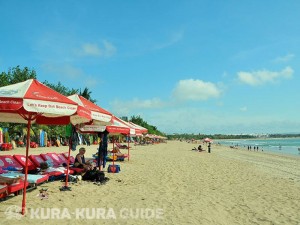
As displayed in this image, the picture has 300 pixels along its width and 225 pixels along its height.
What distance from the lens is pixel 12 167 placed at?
399 inches

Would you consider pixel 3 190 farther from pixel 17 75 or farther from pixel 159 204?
pixel 17 75

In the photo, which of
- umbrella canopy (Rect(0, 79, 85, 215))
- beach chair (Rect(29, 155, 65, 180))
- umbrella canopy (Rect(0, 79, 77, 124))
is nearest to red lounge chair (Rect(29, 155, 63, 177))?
beach chair (Rect(29, 155, 65, 180))

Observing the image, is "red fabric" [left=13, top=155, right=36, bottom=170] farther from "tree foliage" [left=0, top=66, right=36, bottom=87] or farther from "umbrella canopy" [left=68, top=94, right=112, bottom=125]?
"tree foliage" [left=0, top=66, right=36, bottom=87]

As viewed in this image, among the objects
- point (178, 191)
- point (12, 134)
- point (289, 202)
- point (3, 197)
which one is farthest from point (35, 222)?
point (12, 134)

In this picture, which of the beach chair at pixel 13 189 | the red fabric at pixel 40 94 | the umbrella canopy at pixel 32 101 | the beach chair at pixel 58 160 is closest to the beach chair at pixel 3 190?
the beach chair at pixel 13 189

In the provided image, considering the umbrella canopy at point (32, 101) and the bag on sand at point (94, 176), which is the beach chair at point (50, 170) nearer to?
the bag on sand at point (94, 176)

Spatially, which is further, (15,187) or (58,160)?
(58,160)

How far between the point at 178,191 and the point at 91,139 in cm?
4791

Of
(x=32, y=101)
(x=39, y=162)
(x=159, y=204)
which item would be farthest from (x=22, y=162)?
(x=32, y=101)

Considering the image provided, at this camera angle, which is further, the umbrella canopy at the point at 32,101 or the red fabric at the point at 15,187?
the red fabric at the point at 15,187

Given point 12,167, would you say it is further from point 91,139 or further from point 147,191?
point 91,139

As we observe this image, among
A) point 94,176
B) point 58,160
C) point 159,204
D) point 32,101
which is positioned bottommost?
point 159,204

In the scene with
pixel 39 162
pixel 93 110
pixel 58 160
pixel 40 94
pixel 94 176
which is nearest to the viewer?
pixel 40 94

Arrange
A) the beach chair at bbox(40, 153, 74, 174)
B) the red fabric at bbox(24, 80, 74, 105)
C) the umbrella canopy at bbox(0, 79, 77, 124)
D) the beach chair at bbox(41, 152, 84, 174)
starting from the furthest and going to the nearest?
the beach chair at bbox(40, 153, 74, 174)
the beach chair at bbox(41, 152, 84, 174)
the red fabric at bbox(24, 80, 74, 105)
the umbrella canopy at bbox(0, 79, 77, 124)
